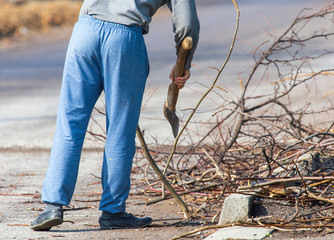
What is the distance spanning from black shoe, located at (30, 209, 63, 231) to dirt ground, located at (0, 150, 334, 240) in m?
0.05

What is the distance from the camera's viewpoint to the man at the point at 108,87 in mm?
3428

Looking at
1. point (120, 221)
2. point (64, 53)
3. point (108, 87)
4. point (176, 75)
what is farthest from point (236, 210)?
point (64, 53)

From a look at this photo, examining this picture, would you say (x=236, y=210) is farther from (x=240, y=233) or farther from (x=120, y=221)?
(x=120, y=221)

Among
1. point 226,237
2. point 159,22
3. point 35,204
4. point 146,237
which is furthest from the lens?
point 159,22

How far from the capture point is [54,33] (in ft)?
63.1

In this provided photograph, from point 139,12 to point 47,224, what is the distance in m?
1.37

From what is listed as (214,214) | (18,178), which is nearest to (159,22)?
(18,178)

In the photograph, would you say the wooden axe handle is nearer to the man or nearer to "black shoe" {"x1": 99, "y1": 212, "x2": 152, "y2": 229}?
the man

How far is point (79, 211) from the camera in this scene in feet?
13.6

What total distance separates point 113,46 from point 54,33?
1636 cm

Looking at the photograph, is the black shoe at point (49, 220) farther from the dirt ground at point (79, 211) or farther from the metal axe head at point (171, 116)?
the metal axe head at point (171, 116)

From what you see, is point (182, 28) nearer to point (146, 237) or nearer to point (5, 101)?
point (146, 237)

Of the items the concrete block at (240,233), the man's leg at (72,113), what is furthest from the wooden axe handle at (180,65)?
the concrete block at (240,233)

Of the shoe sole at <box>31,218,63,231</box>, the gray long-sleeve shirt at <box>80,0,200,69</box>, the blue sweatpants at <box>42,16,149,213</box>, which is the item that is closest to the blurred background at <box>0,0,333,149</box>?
the gray long-sleeve shirt at <box>80,0,200,69</box>
